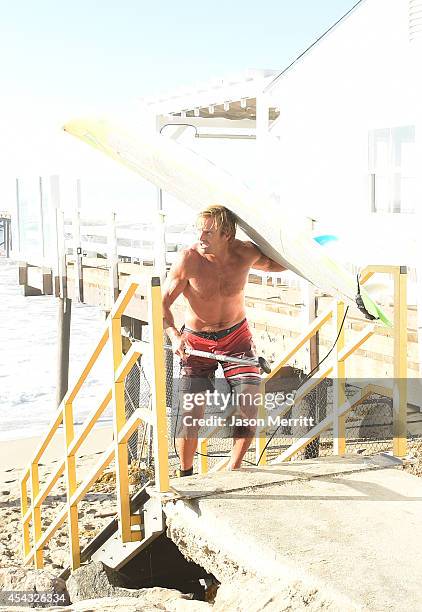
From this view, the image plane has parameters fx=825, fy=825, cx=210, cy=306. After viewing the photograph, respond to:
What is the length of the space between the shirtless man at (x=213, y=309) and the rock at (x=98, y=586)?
700mm

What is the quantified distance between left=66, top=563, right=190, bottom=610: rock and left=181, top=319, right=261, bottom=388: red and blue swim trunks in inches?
47.1

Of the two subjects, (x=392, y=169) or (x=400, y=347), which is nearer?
(x=400, y=347)

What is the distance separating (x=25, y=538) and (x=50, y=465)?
5.25 metres

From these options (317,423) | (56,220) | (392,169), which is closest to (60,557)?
(317,423)

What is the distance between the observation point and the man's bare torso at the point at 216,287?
4.67 m

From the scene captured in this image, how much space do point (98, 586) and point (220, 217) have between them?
7.08ft

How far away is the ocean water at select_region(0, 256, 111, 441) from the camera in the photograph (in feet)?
88.4

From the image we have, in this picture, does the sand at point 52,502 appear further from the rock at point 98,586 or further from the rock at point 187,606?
the rock at point 187,606

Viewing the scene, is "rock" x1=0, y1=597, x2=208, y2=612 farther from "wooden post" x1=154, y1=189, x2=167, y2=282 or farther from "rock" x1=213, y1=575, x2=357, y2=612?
"wooden post" x1=154, y1=189, x2=167, y2=282

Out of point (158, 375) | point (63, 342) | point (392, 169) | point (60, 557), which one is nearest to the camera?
point (158, 375)

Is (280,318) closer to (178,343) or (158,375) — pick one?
(178,343)

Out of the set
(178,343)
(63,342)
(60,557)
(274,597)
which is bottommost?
(60,557)

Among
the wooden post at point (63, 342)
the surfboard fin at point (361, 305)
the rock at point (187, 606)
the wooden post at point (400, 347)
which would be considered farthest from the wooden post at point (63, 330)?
the rock at point (187, 606)

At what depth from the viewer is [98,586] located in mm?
4578
